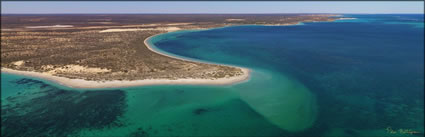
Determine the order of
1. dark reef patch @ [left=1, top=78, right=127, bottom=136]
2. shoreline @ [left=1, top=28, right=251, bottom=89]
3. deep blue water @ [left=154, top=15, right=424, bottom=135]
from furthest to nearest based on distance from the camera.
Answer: shoreline @ [left=1, top=28, right=251, bottom=89] < deep blue water @ [left=154, top=15, right=424, bottom=135] < dark reef patch @ [left=1, top=78, right=127, bottom=136]

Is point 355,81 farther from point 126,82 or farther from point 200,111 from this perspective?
point 126,82

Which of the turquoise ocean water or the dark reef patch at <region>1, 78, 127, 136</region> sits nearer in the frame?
the dark reef patch at <region>1, 78, 127, 136</region>

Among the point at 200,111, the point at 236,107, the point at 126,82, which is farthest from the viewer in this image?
the point at 126,82

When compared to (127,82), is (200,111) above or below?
below

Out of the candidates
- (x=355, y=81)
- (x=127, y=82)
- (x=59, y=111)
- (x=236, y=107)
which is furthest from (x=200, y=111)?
(x=355, y=81)

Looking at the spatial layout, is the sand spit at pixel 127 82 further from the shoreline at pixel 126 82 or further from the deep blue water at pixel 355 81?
the deep blue water at pixel 355 81

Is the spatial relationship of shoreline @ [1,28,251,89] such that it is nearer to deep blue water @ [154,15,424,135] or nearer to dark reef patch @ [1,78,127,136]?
dark reef patch @ [1,78,127,136]

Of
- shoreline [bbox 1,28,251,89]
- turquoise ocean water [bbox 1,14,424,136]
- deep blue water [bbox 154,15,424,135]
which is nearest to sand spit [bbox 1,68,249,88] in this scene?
shoreline [bbox 1,28,251,89]

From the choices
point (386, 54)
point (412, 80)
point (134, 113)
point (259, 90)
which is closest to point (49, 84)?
point (134, 113)
